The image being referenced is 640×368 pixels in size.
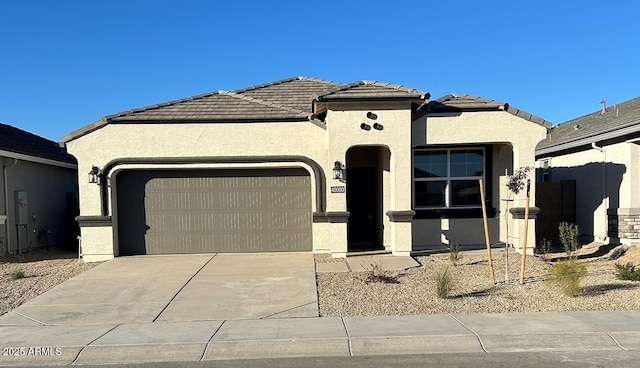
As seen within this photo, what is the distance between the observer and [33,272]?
1042cm

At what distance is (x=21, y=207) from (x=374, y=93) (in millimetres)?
11018

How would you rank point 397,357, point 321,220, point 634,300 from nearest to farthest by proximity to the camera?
point 397,357
point 634,300
point 321,220

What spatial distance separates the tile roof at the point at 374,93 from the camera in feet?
35.6

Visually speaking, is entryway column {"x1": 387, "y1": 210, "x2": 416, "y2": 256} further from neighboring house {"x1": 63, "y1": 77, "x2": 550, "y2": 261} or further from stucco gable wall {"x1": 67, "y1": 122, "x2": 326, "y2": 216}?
stucco gable wall {"x1": 67, "y1": 122, "x2": 326, "y2": 216}

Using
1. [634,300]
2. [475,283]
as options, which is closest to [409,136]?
[475,283]

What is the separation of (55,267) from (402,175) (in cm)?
899

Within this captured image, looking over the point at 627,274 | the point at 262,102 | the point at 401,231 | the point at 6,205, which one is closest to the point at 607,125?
the point at 627,274

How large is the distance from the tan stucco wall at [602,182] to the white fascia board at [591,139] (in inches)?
14.3

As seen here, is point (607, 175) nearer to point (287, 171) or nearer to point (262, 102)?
point (287, 171)

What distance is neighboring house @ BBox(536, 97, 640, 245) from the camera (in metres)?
12.3

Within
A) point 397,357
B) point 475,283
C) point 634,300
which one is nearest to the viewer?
point 397,357

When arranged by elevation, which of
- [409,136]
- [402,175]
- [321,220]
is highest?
[409,136]

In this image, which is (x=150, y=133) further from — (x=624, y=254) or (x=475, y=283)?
(x=624, y=254)

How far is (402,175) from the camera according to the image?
36.9ft
